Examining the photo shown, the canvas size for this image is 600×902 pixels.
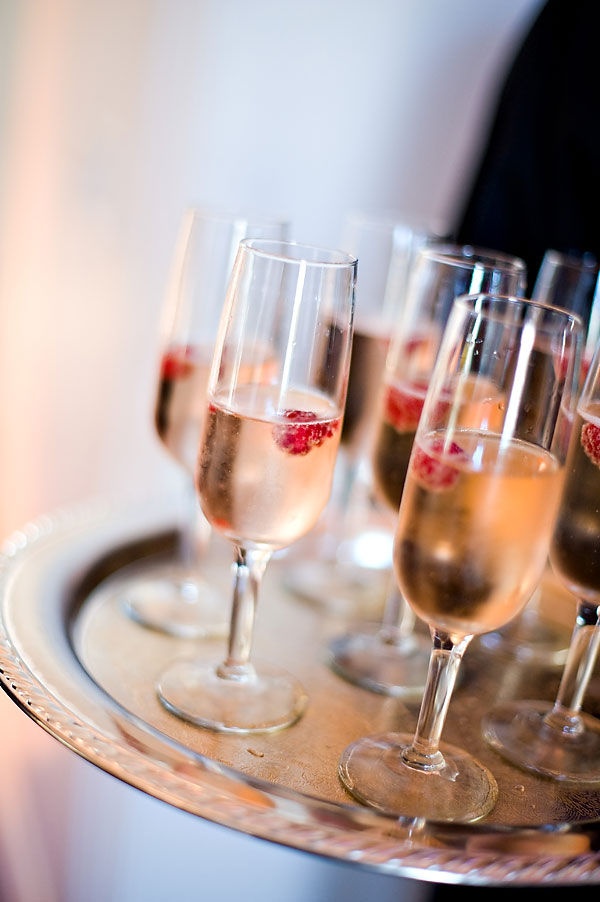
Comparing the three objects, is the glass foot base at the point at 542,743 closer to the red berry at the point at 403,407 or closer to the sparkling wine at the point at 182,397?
the red berry at the point at 403,407

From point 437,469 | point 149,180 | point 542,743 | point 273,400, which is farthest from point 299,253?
point 149,180

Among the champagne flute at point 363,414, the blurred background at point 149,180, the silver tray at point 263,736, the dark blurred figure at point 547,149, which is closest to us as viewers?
the silver tray at point 263,736

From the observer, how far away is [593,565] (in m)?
0.81

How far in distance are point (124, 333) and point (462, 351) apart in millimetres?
1596

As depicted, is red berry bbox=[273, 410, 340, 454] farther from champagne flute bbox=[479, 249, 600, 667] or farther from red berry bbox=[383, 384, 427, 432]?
champagne flute bbox=[479, 249, 600, 667]

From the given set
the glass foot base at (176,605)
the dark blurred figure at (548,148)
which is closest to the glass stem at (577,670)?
the glass foot base at (176,605)

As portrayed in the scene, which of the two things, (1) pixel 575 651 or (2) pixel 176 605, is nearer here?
(1) pixel 575 651

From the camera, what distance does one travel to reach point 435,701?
81 cm

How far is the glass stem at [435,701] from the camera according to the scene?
0.78 meters

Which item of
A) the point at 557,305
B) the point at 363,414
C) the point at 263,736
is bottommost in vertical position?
the point at 263,736

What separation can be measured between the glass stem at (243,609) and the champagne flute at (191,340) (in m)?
0.11

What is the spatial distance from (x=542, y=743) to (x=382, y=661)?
0.18m

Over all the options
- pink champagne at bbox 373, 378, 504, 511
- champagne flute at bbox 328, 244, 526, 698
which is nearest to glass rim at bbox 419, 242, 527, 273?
champagne flute at bbox 328, 244, 526, 698

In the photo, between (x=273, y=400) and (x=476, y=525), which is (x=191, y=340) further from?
(x=476, y=525)
